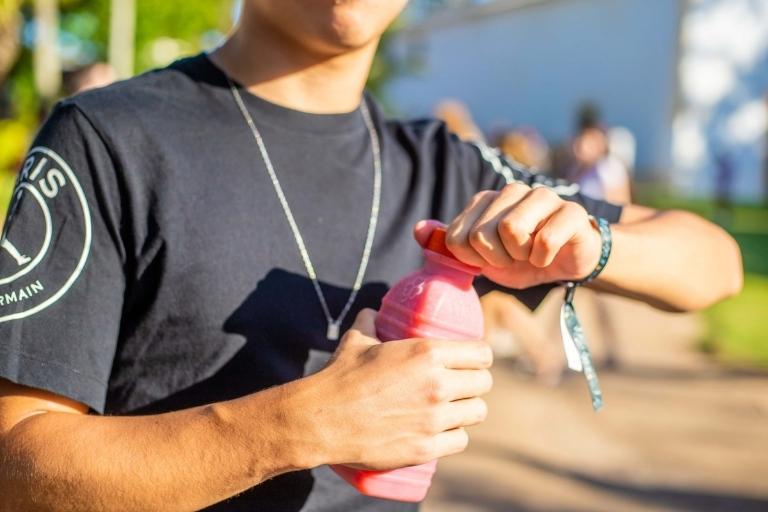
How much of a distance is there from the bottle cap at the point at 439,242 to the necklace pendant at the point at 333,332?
0.30m

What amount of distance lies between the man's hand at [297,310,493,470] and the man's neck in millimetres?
603

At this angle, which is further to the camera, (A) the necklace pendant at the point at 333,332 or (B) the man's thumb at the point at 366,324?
(A) the necklace pendant at the point at 333,332

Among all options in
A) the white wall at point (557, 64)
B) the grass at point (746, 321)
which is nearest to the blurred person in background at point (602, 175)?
the grass at point (746, 321)

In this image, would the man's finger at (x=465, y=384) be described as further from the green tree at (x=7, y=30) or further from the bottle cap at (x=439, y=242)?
the green tree at (x=7, y=30)

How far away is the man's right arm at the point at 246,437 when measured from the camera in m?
1.32

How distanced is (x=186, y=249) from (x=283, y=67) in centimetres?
44

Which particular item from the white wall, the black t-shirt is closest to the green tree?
the white wall

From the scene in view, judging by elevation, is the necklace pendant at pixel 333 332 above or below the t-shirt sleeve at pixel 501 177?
below

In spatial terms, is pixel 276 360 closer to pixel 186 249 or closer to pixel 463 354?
pixel 186 249

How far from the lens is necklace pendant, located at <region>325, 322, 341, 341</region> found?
170 cm

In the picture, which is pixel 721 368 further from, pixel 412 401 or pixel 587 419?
pixel 412 401

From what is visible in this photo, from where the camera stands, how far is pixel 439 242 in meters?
1.49

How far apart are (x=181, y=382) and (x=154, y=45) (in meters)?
25.5

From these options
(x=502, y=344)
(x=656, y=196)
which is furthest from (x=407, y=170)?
(x=656, y=196)
